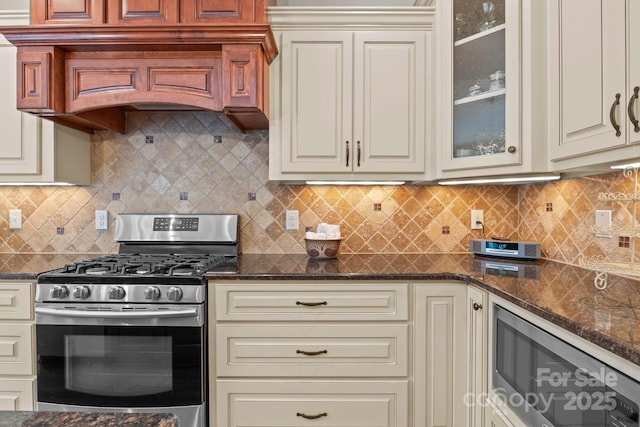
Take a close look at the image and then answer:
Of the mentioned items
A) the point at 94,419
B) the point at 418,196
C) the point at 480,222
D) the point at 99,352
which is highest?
the point at 418,196

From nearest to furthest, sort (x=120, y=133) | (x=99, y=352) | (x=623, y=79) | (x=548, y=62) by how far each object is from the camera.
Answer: (x=623, y=79) → (x=548, y=62) → (x=99, y=352) → (x=120, y=133)

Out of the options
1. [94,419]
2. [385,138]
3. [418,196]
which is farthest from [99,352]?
[418,196]

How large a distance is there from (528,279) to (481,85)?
3.02 feet

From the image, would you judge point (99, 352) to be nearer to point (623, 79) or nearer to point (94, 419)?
point (94, 419)

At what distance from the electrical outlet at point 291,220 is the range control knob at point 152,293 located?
90 cm

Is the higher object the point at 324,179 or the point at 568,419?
the point at 324,179

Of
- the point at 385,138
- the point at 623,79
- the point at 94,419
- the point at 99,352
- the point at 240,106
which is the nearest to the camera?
the point at 94,419

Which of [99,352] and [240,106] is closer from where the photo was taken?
[99,352]

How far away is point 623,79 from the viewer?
4.03ft

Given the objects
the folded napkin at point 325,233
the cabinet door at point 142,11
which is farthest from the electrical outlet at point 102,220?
the folded napkin at point 325,233

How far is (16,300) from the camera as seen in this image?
6.07 feet

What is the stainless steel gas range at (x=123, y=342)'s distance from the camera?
1.78 m

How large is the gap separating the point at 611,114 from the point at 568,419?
891 millimetres

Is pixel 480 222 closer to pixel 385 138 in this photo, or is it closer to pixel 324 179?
pixel 385 138
